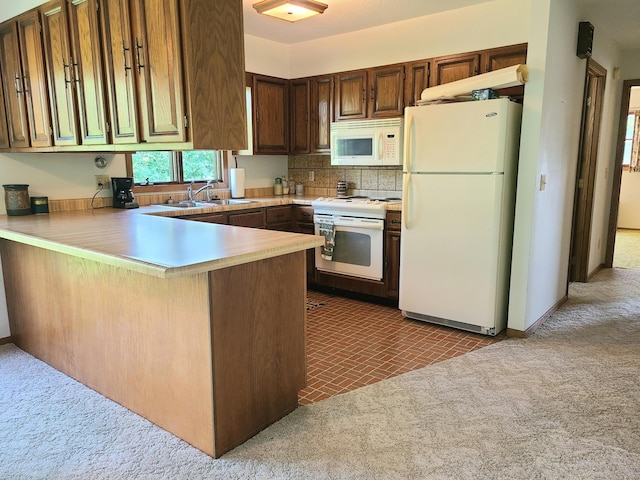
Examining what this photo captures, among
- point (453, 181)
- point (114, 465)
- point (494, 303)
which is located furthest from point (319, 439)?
point (453, 181)

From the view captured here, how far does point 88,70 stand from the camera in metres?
2.69

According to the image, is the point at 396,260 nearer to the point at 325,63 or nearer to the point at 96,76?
the point at 325,63

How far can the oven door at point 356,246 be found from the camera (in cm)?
405

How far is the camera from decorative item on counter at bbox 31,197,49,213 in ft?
10.8

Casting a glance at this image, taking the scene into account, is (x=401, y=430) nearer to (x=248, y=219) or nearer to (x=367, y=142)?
(x=248, y=219)

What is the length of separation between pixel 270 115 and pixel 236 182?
2.56 feet

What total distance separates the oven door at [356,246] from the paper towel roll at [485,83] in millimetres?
1126

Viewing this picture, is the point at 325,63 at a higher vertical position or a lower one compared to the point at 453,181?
higher

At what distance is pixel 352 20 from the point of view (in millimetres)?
4121

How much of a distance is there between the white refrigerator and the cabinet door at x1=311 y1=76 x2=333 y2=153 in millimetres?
1333

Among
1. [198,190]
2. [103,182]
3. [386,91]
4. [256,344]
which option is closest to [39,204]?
[103,182]

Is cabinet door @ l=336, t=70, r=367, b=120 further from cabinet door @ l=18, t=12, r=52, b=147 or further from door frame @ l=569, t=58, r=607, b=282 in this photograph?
cabinet door @ l=18, t=12, r=52, b=147

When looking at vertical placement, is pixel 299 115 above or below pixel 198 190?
above

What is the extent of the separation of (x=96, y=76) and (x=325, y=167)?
2799 mm
